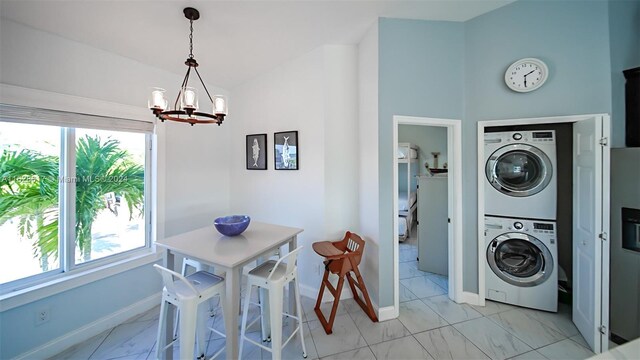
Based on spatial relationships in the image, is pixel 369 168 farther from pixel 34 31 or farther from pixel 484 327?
pixel 34 31

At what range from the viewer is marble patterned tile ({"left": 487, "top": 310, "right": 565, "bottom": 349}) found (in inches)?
73.5

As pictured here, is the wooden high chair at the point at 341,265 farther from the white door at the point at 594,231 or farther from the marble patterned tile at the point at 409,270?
the white door at the point at 594,231

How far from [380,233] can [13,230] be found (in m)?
3.02

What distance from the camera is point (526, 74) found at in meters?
2.08

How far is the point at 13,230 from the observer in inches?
69.0

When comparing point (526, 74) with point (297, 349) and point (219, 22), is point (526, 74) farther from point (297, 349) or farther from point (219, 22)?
point (297, 349)

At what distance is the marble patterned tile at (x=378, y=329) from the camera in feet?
6.31

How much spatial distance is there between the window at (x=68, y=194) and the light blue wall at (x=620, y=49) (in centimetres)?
431

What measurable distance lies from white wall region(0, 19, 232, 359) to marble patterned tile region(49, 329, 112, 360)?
146 mm

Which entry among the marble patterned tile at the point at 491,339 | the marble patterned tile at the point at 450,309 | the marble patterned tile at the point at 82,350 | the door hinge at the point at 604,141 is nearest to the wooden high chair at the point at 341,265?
the marble patterned tile at the point at 450,309

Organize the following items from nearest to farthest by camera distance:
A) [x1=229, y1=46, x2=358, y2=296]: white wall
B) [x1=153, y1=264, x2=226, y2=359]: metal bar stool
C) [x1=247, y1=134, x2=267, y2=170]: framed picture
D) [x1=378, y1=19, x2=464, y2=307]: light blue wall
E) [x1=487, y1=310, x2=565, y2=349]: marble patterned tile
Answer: [x1=153, y1=264, x2=226, y2=359]: metal bar stool < [x1=487, y1=310, x2=565, y2=349]: marble patterned tile < [x1=378, y1=19, x2=464, y2=307]: light blue wall < [x1=229, y1=46, x2=358, y2=296]: white wall < [x1=247, y1=134, x2=267, y2=170]: framed picture

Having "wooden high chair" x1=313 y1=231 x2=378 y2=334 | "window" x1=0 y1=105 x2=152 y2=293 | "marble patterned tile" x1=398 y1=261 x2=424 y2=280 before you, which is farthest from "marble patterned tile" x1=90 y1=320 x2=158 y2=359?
"marble patterned tile" x1=398 y1=261 x2=424 y2=280

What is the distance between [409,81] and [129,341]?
3447 mm

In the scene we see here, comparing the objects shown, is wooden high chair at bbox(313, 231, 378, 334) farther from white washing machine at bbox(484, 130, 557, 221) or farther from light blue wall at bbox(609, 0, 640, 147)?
light blue wall at bbox(609, 0, 640, 147)
